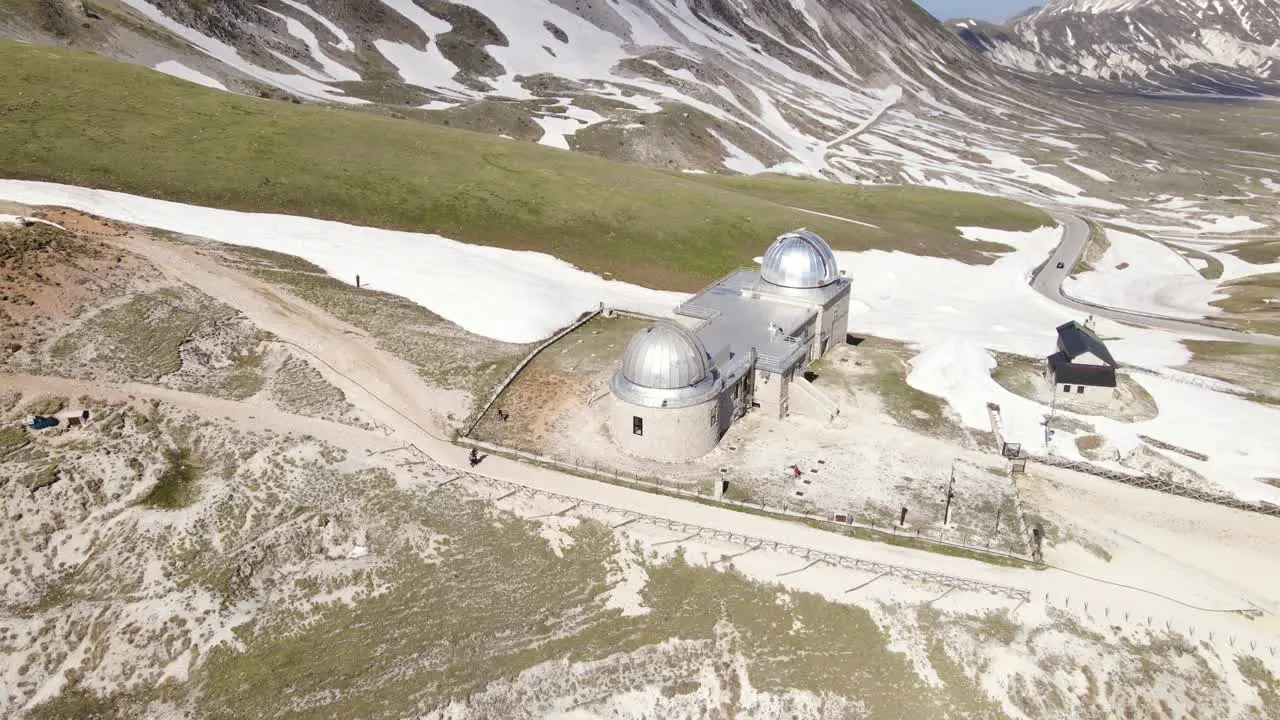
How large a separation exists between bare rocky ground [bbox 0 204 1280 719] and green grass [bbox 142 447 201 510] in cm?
16

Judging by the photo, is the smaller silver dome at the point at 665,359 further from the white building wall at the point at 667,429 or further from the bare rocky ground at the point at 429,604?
the bare rocky ground at the point at 429,604

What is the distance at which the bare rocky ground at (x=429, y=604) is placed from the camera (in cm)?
3331

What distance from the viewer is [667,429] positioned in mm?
47031

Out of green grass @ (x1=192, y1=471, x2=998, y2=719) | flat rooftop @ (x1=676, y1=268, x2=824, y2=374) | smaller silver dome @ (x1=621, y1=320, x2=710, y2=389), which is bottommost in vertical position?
green grass @ (x1=192, y1=471, x2=998, y2=719)

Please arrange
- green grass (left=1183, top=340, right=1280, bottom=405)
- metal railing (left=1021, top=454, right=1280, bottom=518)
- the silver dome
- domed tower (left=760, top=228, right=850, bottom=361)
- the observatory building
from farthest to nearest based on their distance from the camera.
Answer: the silver dome → domed tower (left=760, top=228, right=850, bottom=361) → green grass (left=1183, top=340, right=1280, bottom=405) → the observatory building → metal railing (left=1021, top=454, right=1280, bottom=518)

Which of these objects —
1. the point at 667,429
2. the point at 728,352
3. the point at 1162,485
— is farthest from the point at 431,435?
the point at 1162,485

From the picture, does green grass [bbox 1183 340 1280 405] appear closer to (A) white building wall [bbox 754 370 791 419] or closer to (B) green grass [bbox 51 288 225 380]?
(A) white building wall [bbox 754 370 791 419]

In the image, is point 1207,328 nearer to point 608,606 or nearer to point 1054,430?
point 1054,430

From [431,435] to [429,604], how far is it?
1370 cm

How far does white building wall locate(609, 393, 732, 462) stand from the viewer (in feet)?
153

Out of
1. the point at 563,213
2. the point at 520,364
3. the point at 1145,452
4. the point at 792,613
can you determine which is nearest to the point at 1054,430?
the point at 1145,452

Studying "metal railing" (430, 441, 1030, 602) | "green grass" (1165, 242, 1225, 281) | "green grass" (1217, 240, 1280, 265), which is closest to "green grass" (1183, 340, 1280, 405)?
"metal railing" (430, 441, 1030, 602)

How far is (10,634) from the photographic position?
33031 mm

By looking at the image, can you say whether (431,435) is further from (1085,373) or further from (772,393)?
(1085,373)
